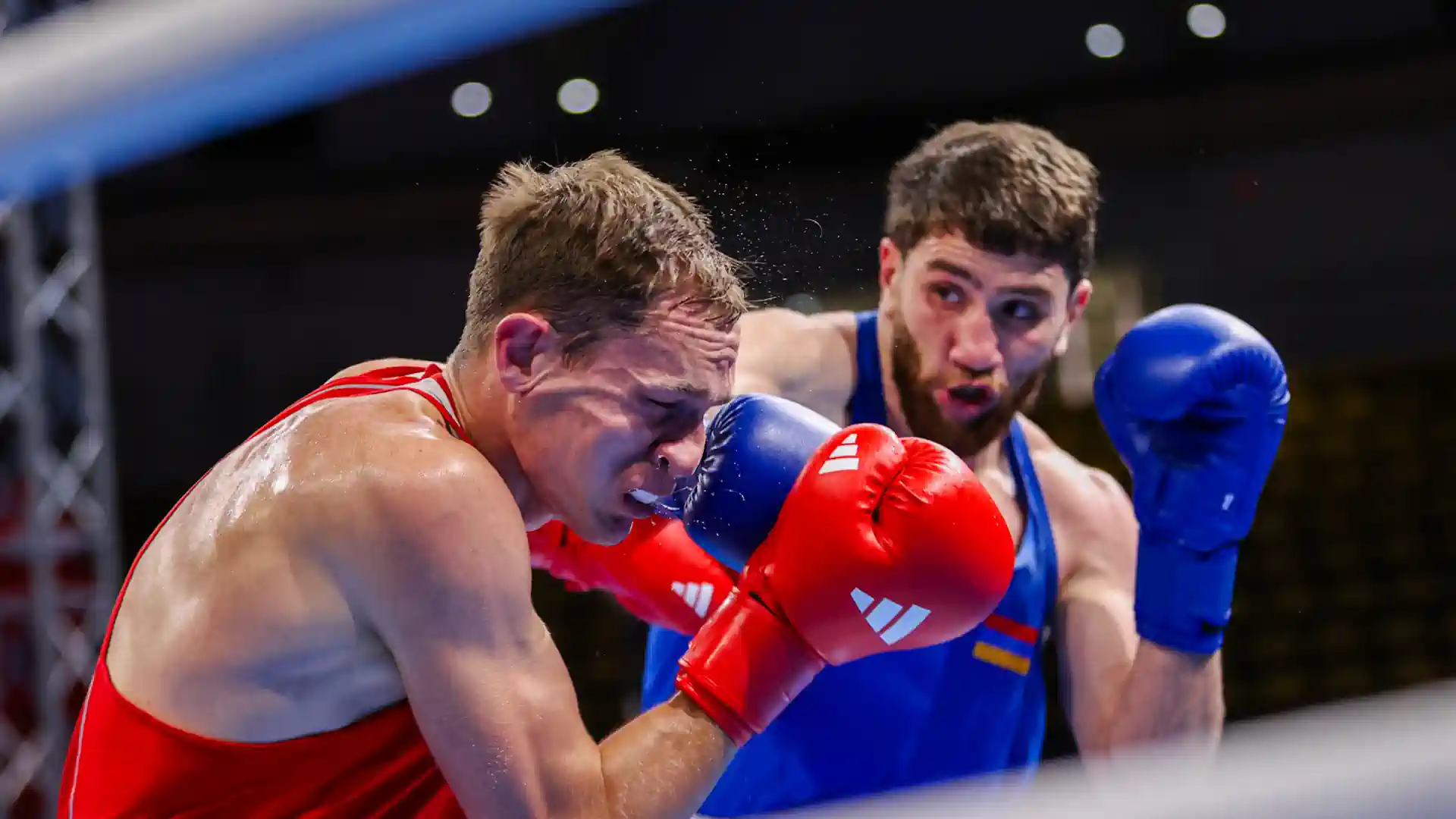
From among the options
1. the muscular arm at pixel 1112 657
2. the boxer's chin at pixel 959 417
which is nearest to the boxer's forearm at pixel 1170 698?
the muscular arm at pixel 1112 657

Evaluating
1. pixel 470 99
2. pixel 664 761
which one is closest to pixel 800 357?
pixel 664 761

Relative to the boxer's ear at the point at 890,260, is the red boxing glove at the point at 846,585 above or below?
below

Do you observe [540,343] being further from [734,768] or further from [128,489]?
[128,489]

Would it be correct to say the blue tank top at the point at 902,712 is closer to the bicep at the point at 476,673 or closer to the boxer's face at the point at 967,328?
the boxer's face at the point at 967,328

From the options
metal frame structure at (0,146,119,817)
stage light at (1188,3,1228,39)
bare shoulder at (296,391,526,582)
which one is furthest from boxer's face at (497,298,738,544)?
stage light at (1188,3,1228,39)

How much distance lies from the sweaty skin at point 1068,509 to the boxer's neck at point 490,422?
44 cm

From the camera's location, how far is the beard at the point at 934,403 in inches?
81.0

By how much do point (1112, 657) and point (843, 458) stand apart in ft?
2.91

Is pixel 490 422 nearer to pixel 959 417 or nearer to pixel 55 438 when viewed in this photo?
pixel 959 417

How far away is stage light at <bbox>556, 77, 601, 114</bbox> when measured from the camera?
1660 mm

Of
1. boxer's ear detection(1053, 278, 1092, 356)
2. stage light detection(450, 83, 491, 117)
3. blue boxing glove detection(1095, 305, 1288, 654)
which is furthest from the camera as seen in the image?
stage light detection(450, 83, 491, 117)

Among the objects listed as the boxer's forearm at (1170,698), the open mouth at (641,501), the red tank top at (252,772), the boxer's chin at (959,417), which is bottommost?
the boxer's forearm at (1170,698)

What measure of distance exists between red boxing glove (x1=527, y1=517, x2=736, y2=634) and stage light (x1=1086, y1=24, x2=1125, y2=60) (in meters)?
4.55

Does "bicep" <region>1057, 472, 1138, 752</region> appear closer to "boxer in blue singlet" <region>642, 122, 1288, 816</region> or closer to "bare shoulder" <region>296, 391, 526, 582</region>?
"boxer in blue singlet" <region>642, 122, 1288, 816</region>
